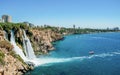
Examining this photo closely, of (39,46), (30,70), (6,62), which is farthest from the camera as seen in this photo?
(39,46)

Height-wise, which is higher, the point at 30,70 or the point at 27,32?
the point at 27,32

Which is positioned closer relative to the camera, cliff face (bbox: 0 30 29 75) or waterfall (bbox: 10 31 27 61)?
cliff face (bbox: 0 30 29 75)

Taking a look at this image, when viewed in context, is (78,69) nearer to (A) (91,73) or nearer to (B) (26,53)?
(A) (91,73)

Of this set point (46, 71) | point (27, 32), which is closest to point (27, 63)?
point (46, 71)

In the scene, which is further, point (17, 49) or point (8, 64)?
point (17, 49)

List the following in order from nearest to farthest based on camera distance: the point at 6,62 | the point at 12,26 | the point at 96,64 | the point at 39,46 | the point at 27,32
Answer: the point at 6,62
the point at 96,64
the point at 12,26
the point at 27,32
the point at 39,46

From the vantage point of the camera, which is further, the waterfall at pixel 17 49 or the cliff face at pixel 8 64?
the waterfall at pixel 17 49

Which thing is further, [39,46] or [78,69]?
[39,46]

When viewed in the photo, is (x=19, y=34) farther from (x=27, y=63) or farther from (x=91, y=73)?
(x=91, y=73)

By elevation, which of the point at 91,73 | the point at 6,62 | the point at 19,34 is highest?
the point at 19,34

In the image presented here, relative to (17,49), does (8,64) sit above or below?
below
